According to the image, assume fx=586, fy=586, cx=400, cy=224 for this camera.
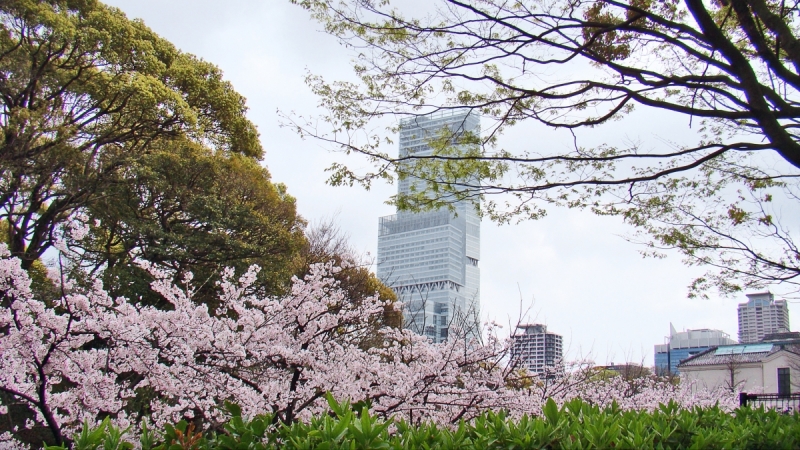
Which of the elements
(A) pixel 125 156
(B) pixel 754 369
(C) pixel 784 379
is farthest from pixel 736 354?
(A) pixel 125 156

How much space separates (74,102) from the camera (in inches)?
456

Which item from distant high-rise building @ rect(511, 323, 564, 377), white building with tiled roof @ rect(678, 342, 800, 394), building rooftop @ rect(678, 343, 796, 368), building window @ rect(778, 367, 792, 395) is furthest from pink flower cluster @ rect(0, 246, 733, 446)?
building rooftop @ rect(678, 343, 796, 368)

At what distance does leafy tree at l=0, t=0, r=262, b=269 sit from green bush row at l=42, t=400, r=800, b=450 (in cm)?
895

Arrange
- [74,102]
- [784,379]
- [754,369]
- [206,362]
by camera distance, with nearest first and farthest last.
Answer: [206,362] → [74,102] → [784,379] → [754,369]

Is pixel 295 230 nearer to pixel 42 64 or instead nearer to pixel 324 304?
pixel 42 64

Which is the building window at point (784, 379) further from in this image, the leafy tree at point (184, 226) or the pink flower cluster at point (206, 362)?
the pink flower cluster at point (206, 362)

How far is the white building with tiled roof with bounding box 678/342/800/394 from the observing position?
23.5 m

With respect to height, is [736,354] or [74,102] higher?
[74,102]

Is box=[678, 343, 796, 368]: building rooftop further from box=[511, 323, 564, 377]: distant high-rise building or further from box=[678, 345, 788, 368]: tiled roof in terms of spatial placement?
box=[511, 323, 564, 377]: distant high-rise building

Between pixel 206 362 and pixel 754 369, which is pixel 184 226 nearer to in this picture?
pixel 206 362

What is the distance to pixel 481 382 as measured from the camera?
678 centimetres

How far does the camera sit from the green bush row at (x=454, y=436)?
100 inches

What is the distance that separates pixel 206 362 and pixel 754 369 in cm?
2578

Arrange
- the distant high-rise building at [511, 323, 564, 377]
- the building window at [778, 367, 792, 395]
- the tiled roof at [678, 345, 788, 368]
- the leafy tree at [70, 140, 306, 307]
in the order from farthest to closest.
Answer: the tiled roof at [678, 345, 788, 368]
the building window at [778, 367, 792, 395]
the leafy tree at [70, 140, 306, 307]
the distant high-rise building at [511, 323, 564, 377]
